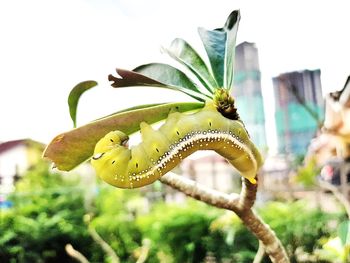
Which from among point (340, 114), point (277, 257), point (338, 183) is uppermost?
point (340, 114)

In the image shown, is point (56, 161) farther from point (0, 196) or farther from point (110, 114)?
point (0, 196)

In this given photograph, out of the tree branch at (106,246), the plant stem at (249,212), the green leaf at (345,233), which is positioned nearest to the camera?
the plant stem at (249,212)

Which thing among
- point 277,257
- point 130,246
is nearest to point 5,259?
point 130,246

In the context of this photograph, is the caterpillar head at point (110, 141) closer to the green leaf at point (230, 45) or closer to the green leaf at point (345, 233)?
the green leaf at point (230, 45)

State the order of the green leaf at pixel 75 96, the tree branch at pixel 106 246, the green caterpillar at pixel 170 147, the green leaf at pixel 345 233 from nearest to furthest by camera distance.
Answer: the green caterpillar at pixel 170 147, the green leaf at pixel 75 96, the green leaf at pixel 345 233, the tree branch at pixel 106 246

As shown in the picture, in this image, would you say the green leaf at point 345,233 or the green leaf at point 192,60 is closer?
the green leaf at point 192,60

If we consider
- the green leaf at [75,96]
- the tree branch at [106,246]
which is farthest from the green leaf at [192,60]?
the tree branch at [106,246]

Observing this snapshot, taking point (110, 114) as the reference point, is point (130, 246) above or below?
below
